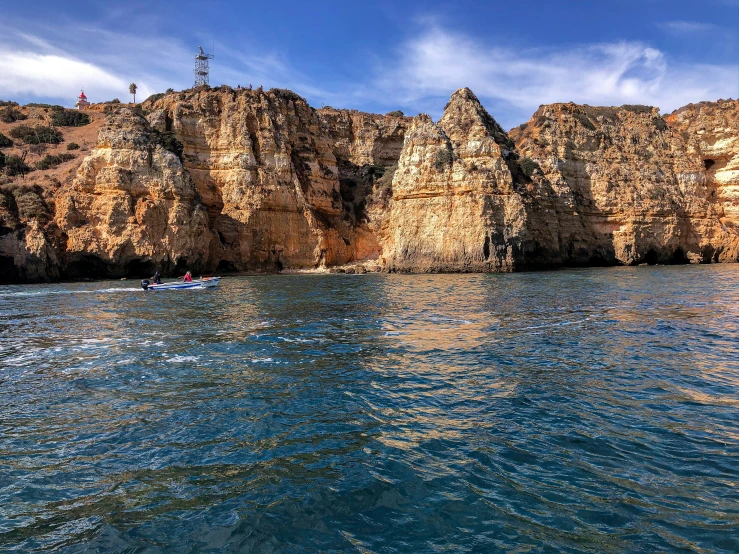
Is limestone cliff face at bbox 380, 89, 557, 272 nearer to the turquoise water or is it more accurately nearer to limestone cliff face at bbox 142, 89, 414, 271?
limestone cliff face at bbox 142, 89, 414, 271

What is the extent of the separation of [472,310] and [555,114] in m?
40.0

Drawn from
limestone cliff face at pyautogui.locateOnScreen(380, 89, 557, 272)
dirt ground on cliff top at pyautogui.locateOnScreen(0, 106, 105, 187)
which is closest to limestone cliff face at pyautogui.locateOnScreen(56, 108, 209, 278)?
dirt ground on cliff top at pyautogui.locateOnScreen(0, 106, 105, 187)

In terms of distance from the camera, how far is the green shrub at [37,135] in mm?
54250

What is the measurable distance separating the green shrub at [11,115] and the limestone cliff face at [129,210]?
28.3 metres

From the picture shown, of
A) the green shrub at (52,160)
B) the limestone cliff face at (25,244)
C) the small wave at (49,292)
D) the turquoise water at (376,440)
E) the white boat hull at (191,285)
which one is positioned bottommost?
the turquoise water at (376,440)

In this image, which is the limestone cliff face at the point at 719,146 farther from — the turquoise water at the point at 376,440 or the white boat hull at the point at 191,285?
the white boat hull at the point at 191,285

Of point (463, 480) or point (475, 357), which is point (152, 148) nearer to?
point (475, 357)

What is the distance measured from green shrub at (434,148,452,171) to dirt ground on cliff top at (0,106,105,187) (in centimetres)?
3205

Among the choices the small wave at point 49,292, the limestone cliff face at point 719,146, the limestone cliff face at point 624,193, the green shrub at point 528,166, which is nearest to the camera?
the small wave at point 49,292

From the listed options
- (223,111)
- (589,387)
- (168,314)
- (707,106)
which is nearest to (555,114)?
(707,106)

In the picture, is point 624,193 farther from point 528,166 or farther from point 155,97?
point 155,97

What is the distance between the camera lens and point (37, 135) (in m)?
54.8

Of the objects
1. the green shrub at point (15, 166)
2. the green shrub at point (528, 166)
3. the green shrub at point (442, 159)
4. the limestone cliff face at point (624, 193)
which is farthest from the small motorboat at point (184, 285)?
the limestone cliff face at point (624, 193)

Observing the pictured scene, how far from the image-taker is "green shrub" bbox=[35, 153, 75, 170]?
47.6 m
